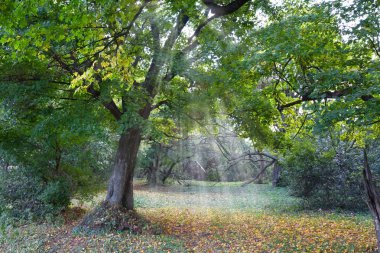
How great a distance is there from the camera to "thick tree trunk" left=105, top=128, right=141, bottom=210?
34.0ft

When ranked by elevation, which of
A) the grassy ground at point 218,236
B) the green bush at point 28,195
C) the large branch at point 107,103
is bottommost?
the grassy ground at point 218,236

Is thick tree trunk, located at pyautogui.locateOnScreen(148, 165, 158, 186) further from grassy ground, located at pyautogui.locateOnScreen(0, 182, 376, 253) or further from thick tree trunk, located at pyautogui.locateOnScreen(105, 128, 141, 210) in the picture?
thick tree trunk, located at pyautogui.locateOnScreen(105, 128, 141, 210)

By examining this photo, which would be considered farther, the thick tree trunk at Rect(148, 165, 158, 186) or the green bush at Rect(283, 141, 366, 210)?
the thick tree trunk at Rect(148, 165, 158, 186)

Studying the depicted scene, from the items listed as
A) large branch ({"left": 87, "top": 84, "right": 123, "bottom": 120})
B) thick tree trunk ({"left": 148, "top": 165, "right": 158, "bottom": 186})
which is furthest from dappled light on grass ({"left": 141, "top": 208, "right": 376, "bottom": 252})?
thick tree trunk ({"left": 148, "top": 165, "right": 158, "bottom": 186})

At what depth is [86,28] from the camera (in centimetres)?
500

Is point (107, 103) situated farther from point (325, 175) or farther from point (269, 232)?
point (325, 175)

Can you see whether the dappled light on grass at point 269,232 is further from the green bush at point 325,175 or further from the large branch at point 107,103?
the large branch at point 107,103

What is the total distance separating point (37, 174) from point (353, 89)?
10.8 m

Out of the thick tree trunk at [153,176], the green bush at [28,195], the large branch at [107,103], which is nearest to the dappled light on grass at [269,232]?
the green bush at [28,195]

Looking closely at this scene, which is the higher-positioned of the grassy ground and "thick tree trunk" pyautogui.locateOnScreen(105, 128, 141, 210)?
"thick tree trunk" pyautogui.locateOnScreen(105, 128, 141, 210)

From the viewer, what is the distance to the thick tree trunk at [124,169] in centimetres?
1036

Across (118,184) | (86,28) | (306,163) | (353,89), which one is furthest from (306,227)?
(86,28)

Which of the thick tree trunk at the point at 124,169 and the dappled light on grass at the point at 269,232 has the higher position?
the thick tree trunk at the point at 124,169

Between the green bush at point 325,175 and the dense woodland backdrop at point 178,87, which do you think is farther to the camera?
the green bush at point 325,175
